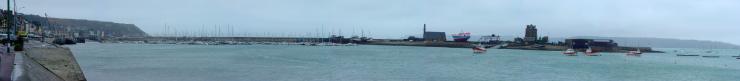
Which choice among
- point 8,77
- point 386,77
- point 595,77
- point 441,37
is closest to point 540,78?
point 595,77

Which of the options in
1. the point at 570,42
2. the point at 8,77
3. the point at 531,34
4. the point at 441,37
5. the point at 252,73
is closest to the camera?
the point at 8,77

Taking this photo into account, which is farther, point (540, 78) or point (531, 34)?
point (531, 34)

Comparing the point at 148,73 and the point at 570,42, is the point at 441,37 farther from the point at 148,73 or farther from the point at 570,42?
the point at 148,73

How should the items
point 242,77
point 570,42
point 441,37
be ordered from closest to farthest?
point 242,77, point 570,42, point 441,37

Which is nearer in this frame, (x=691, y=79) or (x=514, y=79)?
(x=514, y=79)

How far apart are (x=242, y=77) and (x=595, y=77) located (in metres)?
15.5

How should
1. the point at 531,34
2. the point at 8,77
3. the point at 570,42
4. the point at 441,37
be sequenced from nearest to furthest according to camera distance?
the point at 8,77 → the point at 570,42 → the point at 531,34 → the point at 441,37

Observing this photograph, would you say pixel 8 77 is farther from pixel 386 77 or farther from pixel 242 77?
pixel 386 77

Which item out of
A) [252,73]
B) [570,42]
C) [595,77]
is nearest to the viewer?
[252,73]

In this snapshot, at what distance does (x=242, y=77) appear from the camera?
84.8ft

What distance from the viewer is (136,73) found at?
2612cm

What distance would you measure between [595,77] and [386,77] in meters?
10.00

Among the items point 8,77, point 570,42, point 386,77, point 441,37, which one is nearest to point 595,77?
point 386,77

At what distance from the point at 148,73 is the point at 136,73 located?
0.44 m
